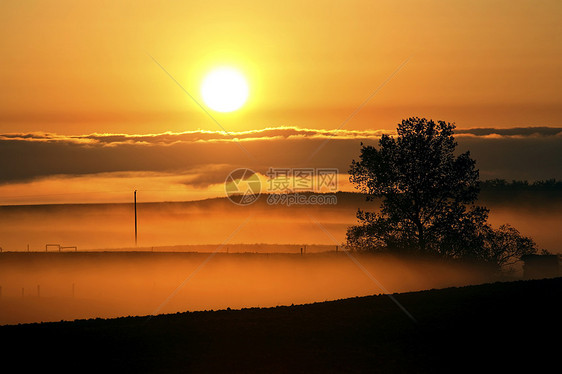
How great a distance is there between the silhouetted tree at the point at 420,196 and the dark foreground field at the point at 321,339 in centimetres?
2246

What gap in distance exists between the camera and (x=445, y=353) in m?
22.5

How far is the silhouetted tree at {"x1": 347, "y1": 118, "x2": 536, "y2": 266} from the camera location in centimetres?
5200

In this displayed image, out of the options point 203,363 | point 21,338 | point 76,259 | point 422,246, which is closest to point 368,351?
point 203,363

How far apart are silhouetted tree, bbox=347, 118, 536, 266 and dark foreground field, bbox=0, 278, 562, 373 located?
2246 cm

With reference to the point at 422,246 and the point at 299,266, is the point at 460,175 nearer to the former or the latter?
the point at 422,246

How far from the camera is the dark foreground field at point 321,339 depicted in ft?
70.5

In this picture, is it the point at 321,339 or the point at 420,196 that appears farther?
the point at 420,196

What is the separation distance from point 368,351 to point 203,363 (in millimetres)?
4992

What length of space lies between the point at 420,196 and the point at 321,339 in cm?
3001

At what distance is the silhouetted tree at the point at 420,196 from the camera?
52.0 metres

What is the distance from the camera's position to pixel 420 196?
52469 mm

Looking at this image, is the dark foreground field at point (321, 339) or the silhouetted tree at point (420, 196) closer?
the dark foreground field at point (321, 339)

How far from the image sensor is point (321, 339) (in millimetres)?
23984

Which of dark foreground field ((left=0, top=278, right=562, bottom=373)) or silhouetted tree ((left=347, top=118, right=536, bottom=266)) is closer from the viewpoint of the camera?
dark foreground field ((left=0, top=278, right=562, bottom=373))
